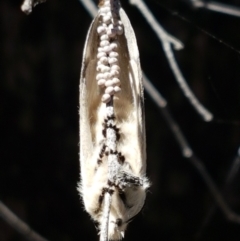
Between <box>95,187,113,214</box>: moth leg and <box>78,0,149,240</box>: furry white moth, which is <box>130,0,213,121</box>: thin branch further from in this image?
<box>95,187,113,214</box>: moth leg

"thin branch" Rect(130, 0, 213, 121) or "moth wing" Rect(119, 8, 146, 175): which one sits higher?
"moth wing" Rect(119, 8, 146, 175)


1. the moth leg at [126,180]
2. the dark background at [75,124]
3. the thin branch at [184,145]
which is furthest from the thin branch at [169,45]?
the dark background at [75,124]

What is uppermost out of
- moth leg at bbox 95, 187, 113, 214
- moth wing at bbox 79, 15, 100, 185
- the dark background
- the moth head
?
moth wing at bbox 79, 15, 100, 185

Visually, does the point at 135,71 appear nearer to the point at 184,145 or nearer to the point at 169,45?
the point at 169,45

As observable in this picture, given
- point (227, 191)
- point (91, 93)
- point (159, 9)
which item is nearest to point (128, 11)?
point (159, 9)

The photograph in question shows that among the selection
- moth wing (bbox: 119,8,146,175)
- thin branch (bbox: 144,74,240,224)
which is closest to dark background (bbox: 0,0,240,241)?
thin branch (bbox: 144,74,240,224)

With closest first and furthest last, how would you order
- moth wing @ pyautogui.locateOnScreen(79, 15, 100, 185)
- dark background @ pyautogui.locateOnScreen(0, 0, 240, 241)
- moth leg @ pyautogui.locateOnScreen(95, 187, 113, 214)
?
1. moth leg @ pyautogui.locateOnScreen(95, 187, 113, 214)
2. moth wing @ pyautogui.locateOnScreen(79, 15, 100, 185)
3. dark background @ pyautogui.locateOnScreen(0, 0, 240, 241)

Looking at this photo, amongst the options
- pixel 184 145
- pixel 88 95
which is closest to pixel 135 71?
pixel 88 95
